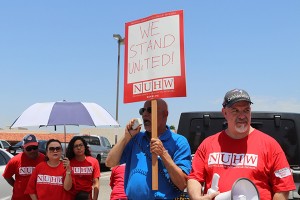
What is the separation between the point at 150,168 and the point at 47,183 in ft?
7.21

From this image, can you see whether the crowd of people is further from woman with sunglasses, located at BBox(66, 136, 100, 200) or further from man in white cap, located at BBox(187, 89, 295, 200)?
woman with sunglasses, located at BBox(66, 136, 100, 200)

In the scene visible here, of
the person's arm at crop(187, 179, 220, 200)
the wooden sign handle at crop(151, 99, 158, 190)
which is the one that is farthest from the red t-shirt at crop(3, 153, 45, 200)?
the person's arm at crop(187, 179, 220, 200)

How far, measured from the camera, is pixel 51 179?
5.92 meters

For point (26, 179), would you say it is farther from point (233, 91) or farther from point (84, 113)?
point (233, 91)

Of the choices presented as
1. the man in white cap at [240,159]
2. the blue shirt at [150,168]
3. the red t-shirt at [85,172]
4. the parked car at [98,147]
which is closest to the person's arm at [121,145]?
the blue shirt at [150,168]

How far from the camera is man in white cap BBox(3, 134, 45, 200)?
21.1ft

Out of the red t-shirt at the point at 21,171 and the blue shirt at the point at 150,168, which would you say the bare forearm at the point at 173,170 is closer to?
the blue shirt at the point at 150,168

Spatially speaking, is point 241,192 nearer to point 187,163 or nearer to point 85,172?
point 187,163

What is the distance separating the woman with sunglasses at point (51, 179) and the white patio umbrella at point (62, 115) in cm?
81

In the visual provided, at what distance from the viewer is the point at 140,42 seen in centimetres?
450

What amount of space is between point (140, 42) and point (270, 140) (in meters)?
1.62

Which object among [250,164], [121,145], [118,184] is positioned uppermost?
[121,145]

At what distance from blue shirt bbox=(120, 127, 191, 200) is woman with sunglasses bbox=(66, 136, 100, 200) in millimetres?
2378

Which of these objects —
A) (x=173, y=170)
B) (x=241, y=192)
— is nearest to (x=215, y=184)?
(x=241, y=192)
